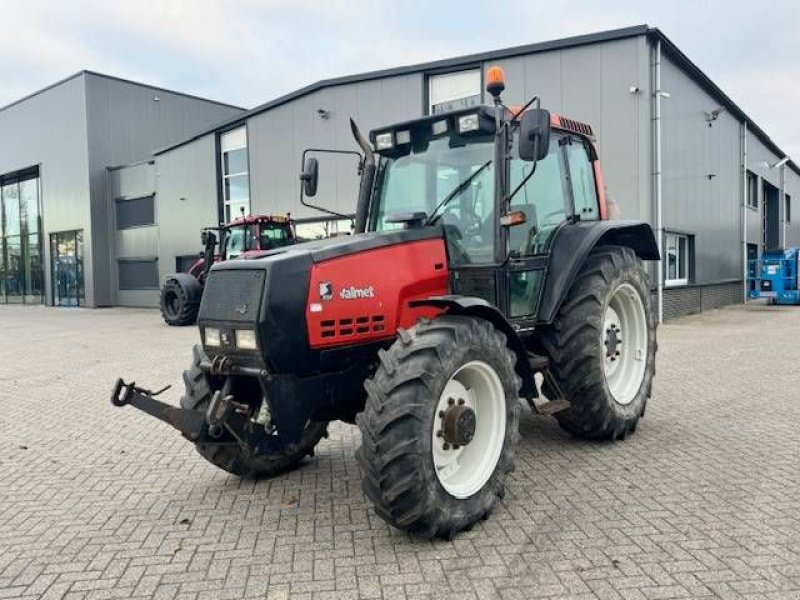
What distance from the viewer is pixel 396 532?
144 inches

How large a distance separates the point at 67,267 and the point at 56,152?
4876mm

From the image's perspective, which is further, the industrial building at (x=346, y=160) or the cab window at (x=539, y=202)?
the industrial building at (x=346, y=160)

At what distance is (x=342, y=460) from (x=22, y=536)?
2116 mm

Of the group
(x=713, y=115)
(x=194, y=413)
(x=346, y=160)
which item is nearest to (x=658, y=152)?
(x=713, y=115)

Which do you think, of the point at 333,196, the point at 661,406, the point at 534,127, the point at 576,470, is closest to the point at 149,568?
the point at 576,470

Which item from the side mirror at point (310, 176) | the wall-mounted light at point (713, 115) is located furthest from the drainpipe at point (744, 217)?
the side mirror at point (310, 176)

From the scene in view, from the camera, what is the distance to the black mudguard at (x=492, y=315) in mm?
3689

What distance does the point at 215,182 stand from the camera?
2317cm

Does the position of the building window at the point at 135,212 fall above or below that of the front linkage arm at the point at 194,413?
above

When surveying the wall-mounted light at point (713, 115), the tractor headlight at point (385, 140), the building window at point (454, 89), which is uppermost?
the building window at point (454, 89)

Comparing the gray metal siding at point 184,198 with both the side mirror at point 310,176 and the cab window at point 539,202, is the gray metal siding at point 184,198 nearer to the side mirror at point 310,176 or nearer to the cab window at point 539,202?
the side mirror at point 310,176

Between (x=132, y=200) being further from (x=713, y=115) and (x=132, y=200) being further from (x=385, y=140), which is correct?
(x=385, y=140)

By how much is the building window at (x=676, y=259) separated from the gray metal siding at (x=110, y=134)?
70.2 feet

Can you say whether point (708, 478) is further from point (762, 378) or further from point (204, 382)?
point (762, 378)
